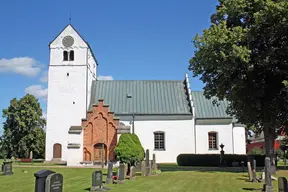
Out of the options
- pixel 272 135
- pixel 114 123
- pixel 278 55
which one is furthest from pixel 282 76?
pixel 114 123

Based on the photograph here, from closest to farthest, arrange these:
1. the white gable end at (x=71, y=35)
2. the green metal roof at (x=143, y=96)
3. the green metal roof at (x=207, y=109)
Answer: the green metal roof at (x=143, y=96), the green metal roof at (x=207, y=109), the white gable end at (x=71, y=35)

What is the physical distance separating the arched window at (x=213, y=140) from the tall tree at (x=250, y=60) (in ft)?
41.6

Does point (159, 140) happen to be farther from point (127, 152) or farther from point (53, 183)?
point (53, 183)

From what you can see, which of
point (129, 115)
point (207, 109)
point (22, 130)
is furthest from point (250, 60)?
point (22, 130)

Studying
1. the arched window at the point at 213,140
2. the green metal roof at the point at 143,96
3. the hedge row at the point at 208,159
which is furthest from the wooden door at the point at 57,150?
the arched window at the point at 213,140

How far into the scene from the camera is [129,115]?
38469 millimetres

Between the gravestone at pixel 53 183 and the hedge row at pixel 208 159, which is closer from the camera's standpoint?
the gravestone at pixel 53 183

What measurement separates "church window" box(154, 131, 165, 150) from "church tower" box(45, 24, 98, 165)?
8.65 metres

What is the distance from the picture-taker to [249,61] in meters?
23.2

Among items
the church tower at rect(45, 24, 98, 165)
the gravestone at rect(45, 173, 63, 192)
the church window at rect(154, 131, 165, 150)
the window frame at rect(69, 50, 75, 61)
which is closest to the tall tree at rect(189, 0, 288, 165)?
the church window at rect(154, 131, 165, 150)

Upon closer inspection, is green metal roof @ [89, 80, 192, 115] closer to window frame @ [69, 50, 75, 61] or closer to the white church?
the white church

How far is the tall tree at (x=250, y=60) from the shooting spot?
22.1m

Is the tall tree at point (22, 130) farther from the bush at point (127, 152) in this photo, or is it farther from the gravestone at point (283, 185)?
the gravestone at point (283, 185)

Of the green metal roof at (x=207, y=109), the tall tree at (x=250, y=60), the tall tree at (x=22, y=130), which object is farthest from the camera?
the tall tree at (x=22, y=130)
